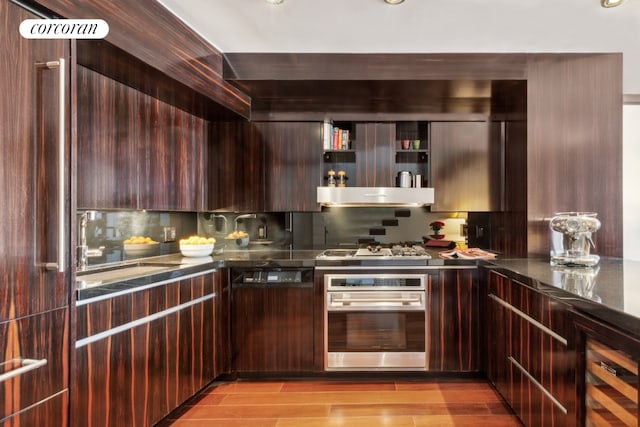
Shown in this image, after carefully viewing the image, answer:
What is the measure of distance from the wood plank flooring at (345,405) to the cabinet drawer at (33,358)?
40.2 inches

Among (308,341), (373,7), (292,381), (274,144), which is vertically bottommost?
(292,381)

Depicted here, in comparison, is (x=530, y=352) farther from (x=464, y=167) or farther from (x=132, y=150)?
(x=132, y=150)

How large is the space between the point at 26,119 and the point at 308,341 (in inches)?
80.9

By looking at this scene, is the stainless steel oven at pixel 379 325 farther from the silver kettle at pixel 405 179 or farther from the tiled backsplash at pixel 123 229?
the tiled backsplash at pixel 123 229

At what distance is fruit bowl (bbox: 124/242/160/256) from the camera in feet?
8.18

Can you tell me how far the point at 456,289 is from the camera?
262 centimetres

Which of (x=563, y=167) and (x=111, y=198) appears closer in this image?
(x=111, y=198)

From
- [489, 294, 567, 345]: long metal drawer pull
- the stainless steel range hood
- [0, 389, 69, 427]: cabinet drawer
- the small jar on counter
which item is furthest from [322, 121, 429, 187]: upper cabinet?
[0, 389, 69, 427]: cabinet drawer

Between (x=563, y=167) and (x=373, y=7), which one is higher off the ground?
(x=373, y=7)

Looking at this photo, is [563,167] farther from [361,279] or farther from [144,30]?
[144,30]

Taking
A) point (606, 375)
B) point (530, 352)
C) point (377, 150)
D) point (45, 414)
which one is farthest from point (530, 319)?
point (45, 414)

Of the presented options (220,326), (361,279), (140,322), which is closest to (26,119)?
(140,322)

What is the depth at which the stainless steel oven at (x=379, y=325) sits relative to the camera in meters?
2.61

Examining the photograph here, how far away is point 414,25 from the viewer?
229 centimetres
